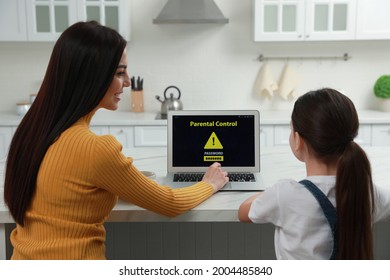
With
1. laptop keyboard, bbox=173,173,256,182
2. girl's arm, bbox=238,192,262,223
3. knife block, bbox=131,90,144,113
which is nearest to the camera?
girl's arm, bbox=238,192,262,223

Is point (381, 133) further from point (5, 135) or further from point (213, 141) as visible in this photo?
point (5, 135)

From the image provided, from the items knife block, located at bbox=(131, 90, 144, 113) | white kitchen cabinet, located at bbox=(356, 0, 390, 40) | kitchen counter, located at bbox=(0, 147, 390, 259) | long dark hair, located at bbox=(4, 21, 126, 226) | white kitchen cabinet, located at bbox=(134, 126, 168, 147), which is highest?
white kitchen cabinet, located at bbox=(356, 0, 390, 40)

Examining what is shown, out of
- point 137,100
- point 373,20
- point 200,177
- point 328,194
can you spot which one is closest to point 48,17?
point 137,100

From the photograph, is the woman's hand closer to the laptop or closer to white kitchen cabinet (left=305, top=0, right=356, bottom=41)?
the laptop

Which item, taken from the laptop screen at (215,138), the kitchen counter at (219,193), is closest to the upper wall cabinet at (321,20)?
the kitchen counter at (219,193)

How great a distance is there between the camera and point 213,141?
1.98 meters

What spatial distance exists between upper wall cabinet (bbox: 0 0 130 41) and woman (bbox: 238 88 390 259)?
2870mm

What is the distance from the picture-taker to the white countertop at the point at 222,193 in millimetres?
1610

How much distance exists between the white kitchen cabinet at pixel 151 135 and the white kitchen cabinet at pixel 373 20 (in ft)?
5.37

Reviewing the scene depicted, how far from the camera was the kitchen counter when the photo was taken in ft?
5.28

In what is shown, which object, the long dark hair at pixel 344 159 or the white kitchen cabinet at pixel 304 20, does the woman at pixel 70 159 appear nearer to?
the long dark hair at pixel 344 159

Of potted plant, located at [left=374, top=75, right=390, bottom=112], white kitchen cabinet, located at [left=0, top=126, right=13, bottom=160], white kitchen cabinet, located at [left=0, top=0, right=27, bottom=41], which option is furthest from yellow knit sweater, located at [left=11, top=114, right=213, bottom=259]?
potted plant, located at [left=374, top=75, right=390, bottom=112]
